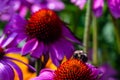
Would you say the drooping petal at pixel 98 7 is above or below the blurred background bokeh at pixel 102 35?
below

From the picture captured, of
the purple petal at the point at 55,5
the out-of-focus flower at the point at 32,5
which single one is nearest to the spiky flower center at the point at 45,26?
the out-of-focus flower at the point at 32,5

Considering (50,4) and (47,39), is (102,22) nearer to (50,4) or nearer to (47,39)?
(50,4)

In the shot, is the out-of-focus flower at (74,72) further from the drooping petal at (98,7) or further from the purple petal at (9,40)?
→ the drooping petal at (98,7)

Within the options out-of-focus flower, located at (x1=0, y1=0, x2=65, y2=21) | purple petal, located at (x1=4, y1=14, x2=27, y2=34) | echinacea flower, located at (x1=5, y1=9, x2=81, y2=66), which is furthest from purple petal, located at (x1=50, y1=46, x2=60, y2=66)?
out-of-focus flower, located at (x1=0, y1=0, x2=65, y2=21)

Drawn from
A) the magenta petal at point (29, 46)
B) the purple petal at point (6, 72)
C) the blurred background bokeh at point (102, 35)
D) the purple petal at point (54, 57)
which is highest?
the blurred background bokeh at point (102, 35)

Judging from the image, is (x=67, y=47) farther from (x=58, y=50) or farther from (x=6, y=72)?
(x=6, y=72)

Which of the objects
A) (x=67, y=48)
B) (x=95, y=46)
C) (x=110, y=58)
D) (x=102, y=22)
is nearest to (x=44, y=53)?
(x=67, y=48)
